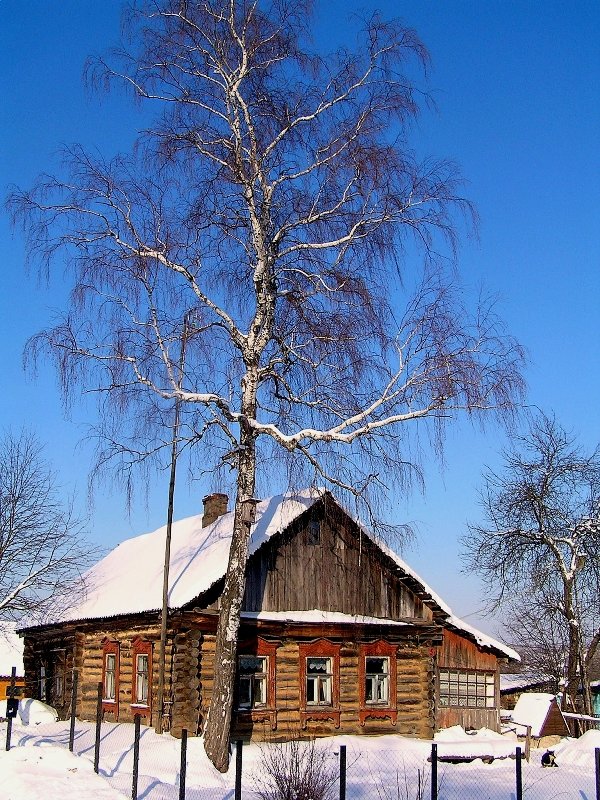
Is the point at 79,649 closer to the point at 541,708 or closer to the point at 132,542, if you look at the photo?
the point at 132,542

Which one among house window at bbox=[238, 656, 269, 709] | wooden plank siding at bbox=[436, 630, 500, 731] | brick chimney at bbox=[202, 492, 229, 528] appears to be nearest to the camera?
house window at bbox=[238, 656, 269, 709]

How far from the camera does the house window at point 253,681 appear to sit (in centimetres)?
2225

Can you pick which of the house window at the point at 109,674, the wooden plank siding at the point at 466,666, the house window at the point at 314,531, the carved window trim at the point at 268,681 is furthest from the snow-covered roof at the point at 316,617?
the house window at the point at 109,674

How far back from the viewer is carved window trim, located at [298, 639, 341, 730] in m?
22.9

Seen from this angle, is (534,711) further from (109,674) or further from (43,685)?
(43,685)

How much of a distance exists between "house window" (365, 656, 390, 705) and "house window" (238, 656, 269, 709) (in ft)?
10.5

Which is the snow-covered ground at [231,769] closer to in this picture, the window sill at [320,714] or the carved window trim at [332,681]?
the window sill at [320,714]

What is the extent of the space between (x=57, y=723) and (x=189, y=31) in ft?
62.0

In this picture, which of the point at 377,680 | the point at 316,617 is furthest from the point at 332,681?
the point at 316,617

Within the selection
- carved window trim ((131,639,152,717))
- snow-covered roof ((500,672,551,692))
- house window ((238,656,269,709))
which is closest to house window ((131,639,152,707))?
carved window trim ((131,639,152,717))

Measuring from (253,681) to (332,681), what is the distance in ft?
7.65

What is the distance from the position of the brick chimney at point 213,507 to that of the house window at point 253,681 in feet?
21.5

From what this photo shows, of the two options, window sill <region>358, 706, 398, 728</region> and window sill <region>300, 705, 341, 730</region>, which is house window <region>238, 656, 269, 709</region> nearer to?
window sill <region>300, 705, 341, 730</region>

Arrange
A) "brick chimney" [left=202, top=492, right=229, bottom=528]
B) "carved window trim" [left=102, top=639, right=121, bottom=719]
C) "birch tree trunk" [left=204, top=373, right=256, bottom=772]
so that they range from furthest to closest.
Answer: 1. "brick chimney" [left=202, top=492, right=229, bottom=528]
2. "carved window trim" [left=102, top=639, right=121, bottom=719]
3. "birch tree trunk" [left=204, top=373, right=256, bottom=772]
